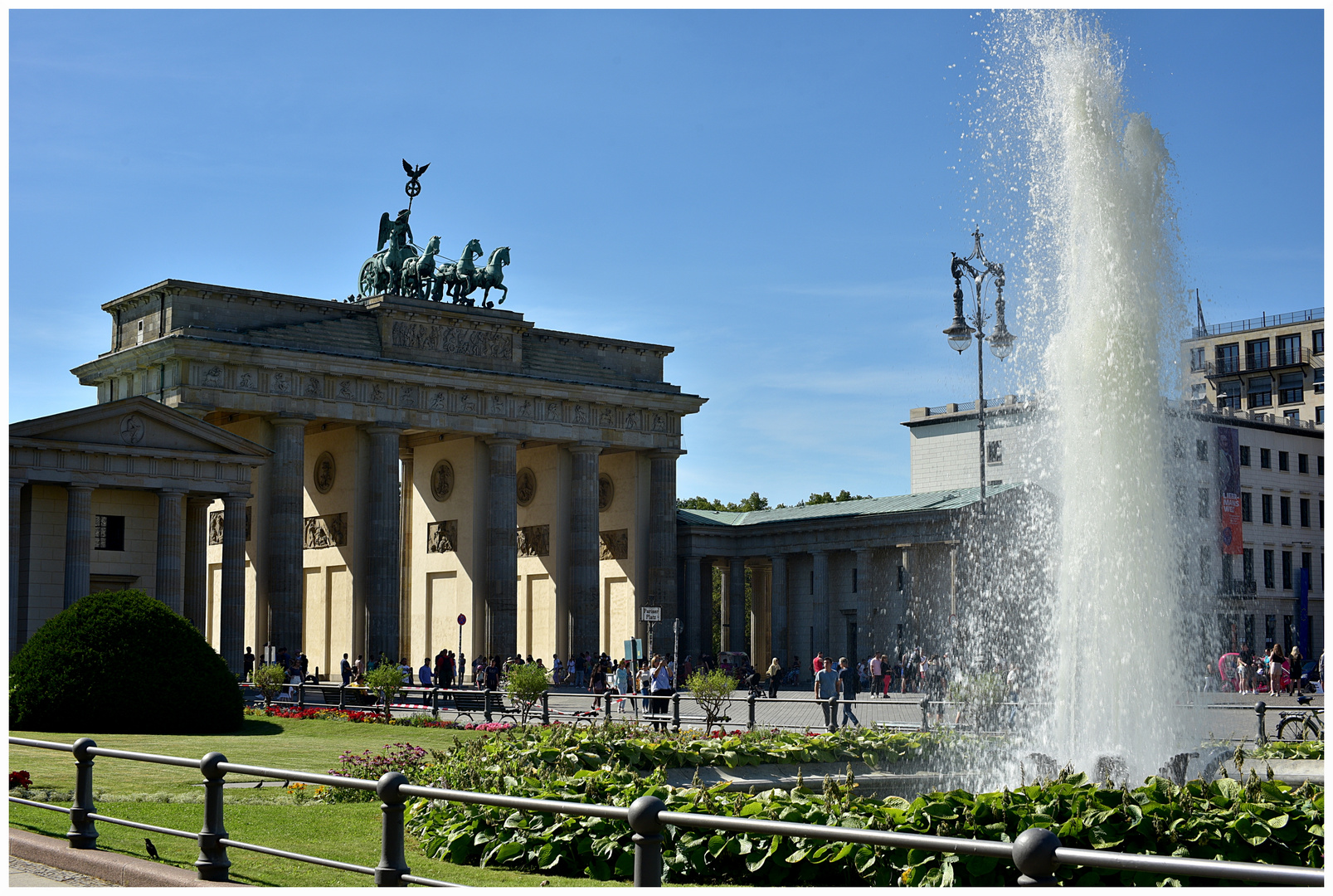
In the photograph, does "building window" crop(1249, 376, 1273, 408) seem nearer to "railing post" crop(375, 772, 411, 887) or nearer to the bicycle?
the bicycle

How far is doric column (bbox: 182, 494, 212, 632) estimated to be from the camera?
50.3m

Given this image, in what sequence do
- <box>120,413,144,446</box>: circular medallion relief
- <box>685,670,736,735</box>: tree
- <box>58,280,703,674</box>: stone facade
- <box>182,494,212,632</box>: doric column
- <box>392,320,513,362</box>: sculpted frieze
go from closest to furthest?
1. <box>685,670,736,735</box>: tree
2. <box>120,413,144,446</box>: circular medallion relief
3. <box>182,494,212,632</box>: doric column
4. <box>58,280,703,674</box>: stone facade
5. <box>392,320,513,362</box>: sculpted frieze

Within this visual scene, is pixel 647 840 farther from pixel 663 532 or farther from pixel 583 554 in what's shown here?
pixel 663 532

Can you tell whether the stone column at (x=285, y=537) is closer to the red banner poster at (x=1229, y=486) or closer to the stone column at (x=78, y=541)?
the stone column at (x=78, y=541)

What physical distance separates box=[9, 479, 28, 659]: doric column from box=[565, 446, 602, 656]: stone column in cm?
2932

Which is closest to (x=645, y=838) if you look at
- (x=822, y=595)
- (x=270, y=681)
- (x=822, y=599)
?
(x=270, y=681)

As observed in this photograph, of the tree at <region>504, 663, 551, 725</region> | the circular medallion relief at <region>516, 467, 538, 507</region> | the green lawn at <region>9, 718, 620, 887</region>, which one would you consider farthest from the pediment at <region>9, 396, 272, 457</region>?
the circular medallion relief at <region>516, 467, 538, 507</region>

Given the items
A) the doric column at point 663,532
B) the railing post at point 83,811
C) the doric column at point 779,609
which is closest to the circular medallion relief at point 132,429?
the doric column at point 663,532

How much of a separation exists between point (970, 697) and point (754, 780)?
7.29m

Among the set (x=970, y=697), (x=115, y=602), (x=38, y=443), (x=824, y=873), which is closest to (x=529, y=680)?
(x=115, y=602)

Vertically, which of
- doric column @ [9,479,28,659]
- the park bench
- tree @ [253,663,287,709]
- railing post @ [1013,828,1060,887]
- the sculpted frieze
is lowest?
the park bench

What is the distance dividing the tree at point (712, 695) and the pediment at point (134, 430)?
62.3 feet

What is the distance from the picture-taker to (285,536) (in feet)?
206

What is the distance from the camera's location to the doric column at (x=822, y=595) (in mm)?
76250
